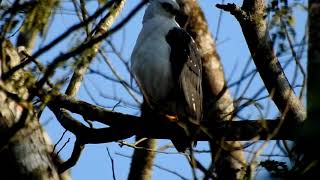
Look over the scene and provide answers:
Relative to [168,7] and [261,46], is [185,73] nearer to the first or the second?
[261,46]

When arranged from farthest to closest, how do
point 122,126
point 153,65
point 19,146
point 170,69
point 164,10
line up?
point 164,10 < point 170,69 < point 153,65 < point 122,126 < point 19,146

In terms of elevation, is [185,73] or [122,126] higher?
[185,73]

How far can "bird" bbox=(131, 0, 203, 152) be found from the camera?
5617mm

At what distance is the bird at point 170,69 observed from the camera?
5.62m

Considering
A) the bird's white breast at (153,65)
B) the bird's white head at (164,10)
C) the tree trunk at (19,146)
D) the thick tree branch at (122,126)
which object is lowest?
the tree trunk at (19,146)

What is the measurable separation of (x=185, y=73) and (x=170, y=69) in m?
0.17

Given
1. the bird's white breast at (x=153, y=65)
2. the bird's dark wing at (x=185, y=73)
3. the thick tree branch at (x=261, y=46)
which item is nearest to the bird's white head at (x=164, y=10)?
the bird's dark wing at (x=185, y=73)

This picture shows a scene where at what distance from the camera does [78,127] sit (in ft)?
15.6

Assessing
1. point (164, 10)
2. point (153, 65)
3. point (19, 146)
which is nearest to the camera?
point (19, 146)

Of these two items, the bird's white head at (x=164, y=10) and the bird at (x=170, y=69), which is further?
the bird's white head at (x=164, y=10)

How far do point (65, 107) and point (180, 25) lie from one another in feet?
7.25

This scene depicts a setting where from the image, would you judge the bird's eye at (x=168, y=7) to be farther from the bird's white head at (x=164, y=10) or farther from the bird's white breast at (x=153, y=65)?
the bird's white breast at (x=153, y=65)

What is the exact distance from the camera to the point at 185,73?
19.0 ft

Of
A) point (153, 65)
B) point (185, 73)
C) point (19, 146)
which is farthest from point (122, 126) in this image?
point (19, 146)
